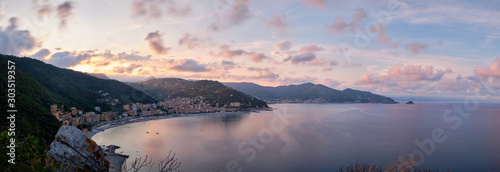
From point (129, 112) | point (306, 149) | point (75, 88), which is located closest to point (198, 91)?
point (129, 112)

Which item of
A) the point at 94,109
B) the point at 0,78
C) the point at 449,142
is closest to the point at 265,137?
the point at 449,142

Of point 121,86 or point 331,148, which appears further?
point 121,86

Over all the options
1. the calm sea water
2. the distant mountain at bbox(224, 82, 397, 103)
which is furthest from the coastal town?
the distant mountain at bbox(224, 82, 397, 103)

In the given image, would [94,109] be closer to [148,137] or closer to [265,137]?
[148,137]

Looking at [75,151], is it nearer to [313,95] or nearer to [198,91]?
[198,91]

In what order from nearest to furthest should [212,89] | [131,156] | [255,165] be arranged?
[255,165], [131,156], [212,89]

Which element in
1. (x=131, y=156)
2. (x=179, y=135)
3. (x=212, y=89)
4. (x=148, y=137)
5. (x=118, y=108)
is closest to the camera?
(x=131, y=156)

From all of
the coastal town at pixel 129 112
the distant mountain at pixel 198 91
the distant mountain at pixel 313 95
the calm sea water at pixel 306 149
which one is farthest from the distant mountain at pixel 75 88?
the distant mountain at pixel 313 95
